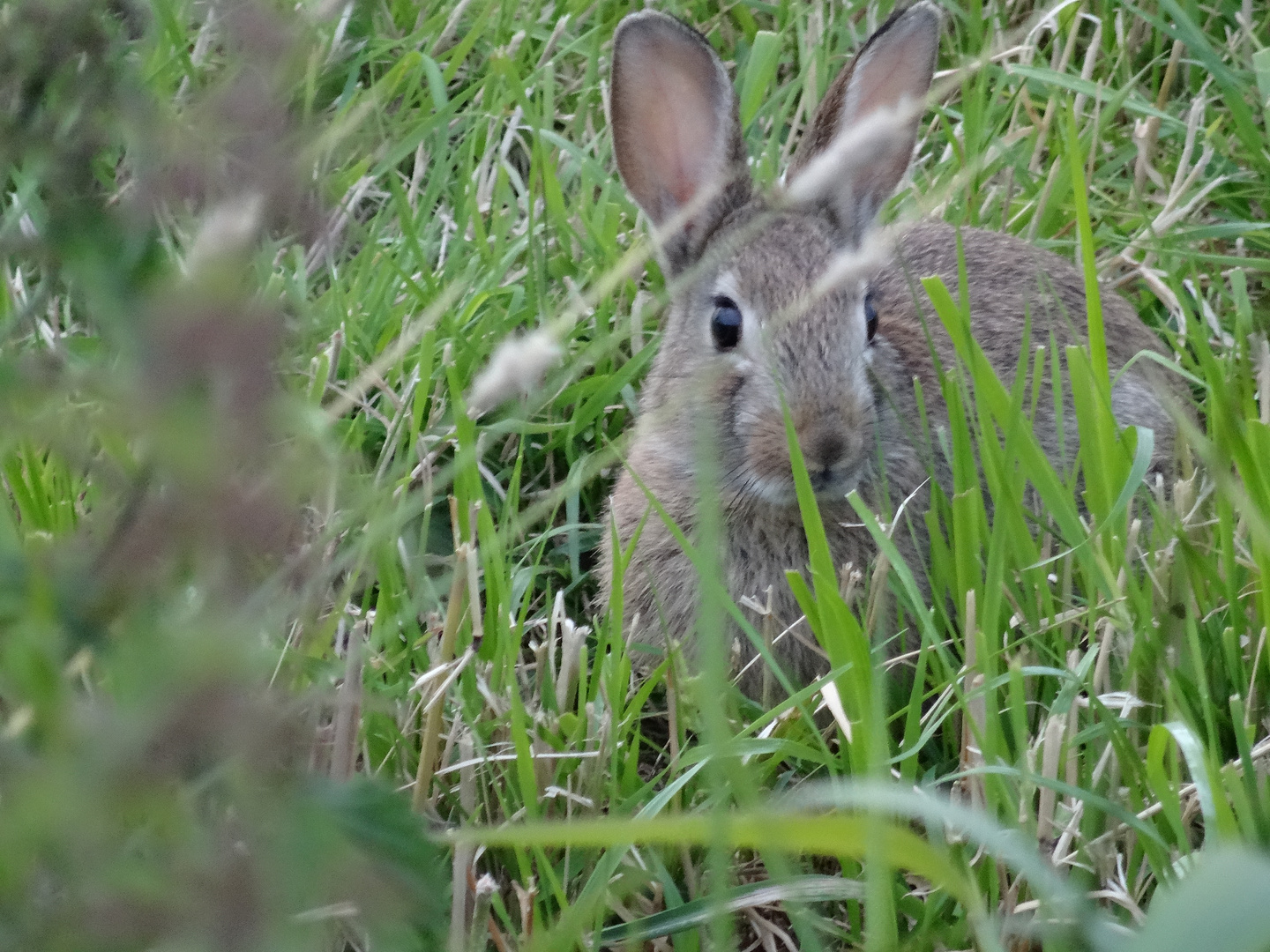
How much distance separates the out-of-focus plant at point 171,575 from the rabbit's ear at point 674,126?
232 centimetres

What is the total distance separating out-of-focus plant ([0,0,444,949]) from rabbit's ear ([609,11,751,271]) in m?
2.32

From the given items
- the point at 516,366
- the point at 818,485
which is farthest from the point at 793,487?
the point at 516,366

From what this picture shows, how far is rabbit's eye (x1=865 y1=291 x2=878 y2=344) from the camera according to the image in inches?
126

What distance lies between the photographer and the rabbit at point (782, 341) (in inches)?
116

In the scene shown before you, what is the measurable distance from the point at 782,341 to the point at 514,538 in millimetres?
860

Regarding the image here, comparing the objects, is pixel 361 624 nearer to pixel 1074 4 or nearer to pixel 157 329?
pixel 157 329

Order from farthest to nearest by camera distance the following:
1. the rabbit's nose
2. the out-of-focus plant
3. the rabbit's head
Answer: the rabbit's head → the rabbit's nose → the out-of-focus plant

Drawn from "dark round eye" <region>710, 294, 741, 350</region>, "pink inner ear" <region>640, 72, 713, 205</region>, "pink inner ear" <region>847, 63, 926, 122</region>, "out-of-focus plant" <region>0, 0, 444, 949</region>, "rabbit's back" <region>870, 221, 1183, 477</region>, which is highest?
"out-of-focus plant" <region>0, 0, 444, 949</region>

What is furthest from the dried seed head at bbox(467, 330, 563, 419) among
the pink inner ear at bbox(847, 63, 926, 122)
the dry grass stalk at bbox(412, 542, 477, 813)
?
the pink inner ear at bbox(847, 63, 926, 122)

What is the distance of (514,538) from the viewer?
2.39m

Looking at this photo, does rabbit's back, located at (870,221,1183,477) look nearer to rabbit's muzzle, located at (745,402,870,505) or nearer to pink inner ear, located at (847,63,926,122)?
pink inner ear, located at (847,63,926,122)

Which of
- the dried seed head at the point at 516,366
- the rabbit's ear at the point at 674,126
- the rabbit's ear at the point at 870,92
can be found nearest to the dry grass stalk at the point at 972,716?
the dried seed head at the point at 516,366

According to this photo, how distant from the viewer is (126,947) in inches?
33.9

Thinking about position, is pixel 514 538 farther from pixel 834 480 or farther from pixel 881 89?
pixel 881 89
